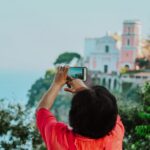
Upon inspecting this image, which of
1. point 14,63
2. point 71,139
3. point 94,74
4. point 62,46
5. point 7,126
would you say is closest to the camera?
point 71,139

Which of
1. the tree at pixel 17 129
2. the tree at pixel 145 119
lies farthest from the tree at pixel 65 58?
the tree at pixel 17 129

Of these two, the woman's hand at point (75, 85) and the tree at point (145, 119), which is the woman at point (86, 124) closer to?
the woman's hand at point (75, 85)

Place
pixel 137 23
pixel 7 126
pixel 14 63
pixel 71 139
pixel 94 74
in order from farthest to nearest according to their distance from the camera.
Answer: pixel 14 63 → pixel 137 23 → pixel 94 74 → pixel 7 126 → pixel 71 139

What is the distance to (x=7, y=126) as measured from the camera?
3.41 m

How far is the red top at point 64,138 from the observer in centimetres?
100

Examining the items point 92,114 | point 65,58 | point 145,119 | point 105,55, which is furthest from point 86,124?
point 105,55

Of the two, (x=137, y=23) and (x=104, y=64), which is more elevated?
(x=137, y=23)

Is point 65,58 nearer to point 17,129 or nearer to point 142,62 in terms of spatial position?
point 142,62

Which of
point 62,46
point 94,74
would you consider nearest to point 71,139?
point 94,74

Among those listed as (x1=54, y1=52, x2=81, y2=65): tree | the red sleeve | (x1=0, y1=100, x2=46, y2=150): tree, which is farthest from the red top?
(x1=54, y1=52, x2=81, y2=65): tree

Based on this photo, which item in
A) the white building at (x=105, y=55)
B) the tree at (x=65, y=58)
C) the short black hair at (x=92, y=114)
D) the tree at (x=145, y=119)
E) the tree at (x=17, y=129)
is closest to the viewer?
the short black hair at (x=92, y=114)

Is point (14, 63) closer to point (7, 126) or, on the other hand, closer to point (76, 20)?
point (76, 20)

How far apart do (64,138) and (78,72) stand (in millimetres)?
143

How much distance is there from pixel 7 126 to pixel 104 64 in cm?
1797
